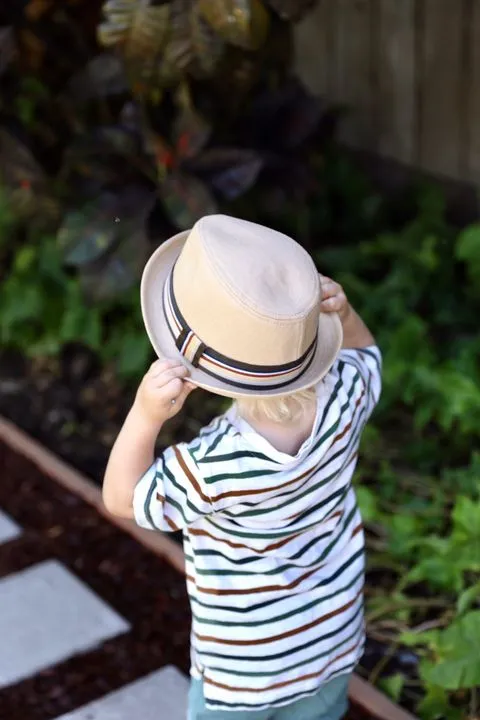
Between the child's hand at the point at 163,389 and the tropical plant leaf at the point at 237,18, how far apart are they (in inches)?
51.1

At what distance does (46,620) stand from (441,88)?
2530 millimetres

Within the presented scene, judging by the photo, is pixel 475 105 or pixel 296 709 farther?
pixel 475 105

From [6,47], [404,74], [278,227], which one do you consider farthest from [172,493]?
[404,74]

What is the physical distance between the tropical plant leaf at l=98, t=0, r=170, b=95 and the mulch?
1.41m

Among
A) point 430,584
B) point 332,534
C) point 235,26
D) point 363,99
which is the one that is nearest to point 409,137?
point 363,99

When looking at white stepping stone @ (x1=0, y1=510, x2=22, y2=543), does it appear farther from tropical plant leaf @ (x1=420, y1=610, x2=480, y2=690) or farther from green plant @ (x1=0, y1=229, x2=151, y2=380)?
tropical plant leaf @ (x1=420, y1=610, x2=480, y2=690)

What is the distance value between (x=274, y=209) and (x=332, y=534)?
1.98 m

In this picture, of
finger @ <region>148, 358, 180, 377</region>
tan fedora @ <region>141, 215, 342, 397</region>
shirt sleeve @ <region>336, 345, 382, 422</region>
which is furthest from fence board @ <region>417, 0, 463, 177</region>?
finger @ <region>148, 358, 180, 377</region>

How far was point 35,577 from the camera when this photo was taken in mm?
3098

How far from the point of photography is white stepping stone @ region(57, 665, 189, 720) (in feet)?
8.34

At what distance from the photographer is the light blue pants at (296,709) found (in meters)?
2.00

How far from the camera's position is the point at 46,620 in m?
2.89

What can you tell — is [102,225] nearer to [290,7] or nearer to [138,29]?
[138,29]

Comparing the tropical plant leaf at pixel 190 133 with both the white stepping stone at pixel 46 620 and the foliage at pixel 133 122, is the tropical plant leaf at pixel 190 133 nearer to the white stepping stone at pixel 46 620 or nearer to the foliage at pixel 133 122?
the foliage at pixel 133 122
